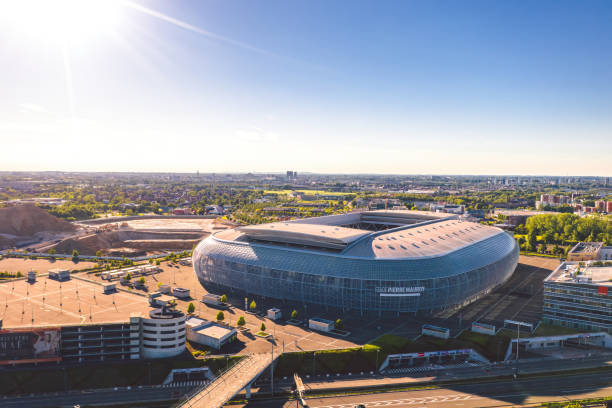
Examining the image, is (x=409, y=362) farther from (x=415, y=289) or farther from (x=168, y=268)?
(x=168, y=268)

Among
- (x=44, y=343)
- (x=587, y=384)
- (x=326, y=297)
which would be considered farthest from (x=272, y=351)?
(x=587, y=384)

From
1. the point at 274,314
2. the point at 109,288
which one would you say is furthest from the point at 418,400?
the point at 109,288

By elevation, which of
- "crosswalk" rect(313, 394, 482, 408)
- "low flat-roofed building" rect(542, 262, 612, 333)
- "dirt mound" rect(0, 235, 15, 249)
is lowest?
"crosswalk" rect(313, 394, 482, 408)

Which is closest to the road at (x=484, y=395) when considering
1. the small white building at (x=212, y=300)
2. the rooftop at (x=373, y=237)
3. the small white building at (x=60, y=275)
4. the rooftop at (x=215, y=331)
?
the rooftop at (x=215, y=331)

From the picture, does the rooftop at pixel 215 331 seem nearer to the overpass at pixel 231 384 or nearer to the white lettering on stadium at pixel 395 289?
the overpass at pixel 231 384

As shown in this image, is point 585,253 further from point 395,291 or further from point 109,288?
point 109,288

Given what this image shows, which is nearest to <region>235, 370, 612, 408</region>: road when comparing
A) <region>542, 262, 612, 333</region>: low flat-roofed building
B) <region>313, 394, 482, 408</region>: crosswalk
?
<region>313, 394, 482, 408</region>: crosswalk

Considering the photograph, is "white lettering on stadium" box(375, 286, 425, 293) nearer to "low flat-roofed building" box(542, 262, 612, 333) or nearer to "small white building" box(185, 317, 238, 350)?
"low flat-roofed building" box(542, 262, 612, 333)
